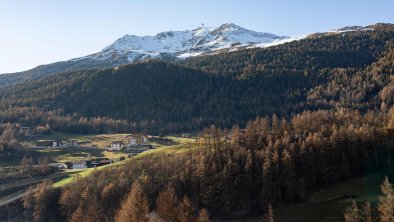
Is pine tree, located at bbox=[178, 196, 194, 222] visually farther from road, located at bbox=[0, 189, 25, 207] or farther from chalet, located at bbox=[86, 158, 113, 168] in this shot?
chalet, located at bbox=[86, 158, 113, 168]

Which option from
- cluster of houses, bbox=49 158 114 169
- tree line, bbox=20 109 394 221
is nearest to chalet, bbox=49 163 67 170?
cluster of houses, bbox=49 158 114 169

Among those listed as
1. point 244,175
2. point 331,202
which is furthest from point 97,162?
point 331,202

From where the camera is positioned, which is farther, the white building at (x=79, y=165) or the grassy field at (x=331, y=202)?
the white building at (x=79, y=165)

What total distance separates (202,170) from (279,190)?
61.0 ft

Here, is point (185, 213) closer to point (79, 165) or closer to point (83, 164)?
point (83, 164)

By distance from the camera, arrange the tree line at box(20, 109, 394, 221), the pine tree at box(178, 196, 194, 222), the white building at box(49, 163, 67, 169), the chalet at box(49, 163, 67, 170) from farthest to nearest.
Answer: the white building at box(49, 163, 67, 169), the chalet at box(49, 163, 67, 170), the tree line at box(20, 109, 394, 221), the pine tree at box(178, 196, 194, 222)

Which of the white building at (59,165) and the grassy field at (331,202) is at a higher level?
the grassy field at (331,202)

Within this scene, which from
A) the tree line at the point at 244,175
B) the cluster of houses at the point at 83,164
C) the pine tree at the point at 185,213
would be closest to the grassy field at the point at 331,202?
the tree line at the point at 244,175

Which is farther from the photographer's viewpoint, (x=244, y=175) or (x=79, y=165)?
(x=79, y=165)

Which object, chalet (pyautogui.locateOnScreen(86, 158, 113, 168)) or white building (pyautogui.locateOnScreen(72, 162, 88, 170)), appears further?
white building (pyautogui.locateOnScreen(72, 162, 88, 170))

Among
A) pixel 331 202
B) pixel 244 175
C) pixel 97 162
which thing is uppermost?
pixel 244 175

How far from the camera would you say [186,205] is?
264 feet

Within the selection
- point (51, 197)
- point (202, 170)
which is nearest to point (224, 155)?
point (202, 170)

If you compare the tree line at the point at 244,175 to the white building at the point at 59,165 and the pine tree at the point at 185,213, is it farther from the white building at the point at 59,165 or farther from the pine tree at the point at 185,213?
the white building at the point at 59,165
